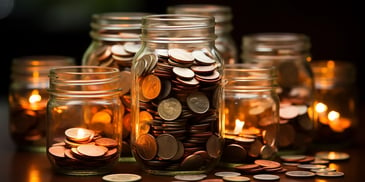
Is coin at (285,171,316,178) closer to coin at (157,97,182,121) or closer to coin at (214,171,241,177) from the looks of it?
coin at (214,171,241,177)

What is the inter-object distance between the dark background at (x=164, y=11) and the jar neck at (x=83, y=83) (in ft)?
3.71

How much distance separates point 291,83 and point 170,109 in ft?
1.47

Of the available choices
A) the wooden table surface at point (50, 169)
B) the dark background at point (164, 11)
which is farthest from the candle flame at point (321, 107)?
the dark background at point (164, 11)

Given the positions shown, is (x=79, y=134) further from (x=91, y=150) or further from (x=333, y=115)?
(x=333, y=115)

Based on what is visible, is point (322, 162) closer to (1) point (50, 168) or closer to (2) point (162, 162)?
(2) point (162, 162)

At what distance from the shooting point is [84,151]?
1.68 metres

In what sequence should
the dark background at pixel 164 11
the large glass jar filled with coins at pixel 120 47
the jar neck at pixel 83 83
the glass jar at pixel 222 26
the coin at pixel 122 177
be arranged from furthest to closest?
1. the dark background at pixel 164 11
2. the glass jar at pixel 222 26
3. the large glass jar filled with coins at pixel 120 47
4. the jar neck at pixel 83 83
5. the coin at pixel 122 177

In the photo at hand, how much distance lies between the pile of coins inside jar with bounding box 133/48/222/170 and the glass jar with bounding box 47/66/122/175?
8 centimetres

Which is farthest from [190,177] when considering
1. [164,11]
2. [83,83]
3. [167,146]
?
[164,11]

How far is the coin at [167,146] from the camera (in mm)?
1633

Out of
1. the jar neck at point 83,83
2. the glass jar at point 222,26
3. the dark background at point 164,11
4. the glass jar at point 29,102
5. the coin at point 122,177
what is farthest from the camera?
the dark background at point 164,11

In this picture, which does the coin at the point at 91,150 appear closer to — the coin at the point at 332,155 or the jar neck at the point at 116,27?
the jar neck at the point at 116,27

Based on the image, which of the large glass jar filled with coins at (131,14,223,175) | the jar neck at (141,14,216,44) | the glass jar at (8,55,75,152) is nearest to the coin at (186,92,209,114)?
the large glass jar filled with coins at (131,14,223,175)

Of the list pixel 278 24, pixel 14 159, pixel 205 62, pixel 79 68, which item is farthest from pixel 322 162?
pixel 278 24
